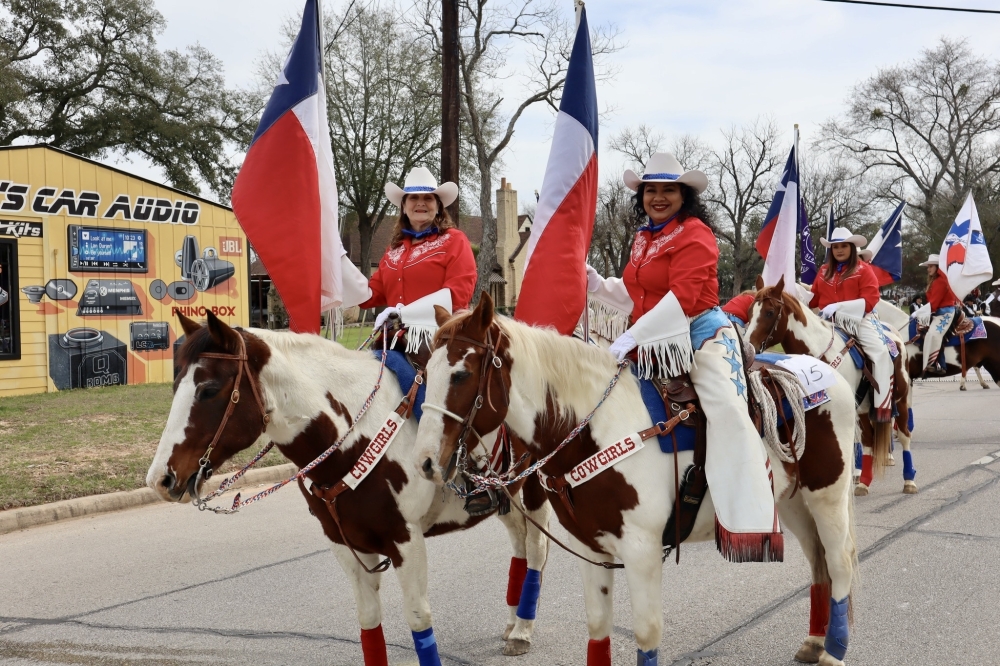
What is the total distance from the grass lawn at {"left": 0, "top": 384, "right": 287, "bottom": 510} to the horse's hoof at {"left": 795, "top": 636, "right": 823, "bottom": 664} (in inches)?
270

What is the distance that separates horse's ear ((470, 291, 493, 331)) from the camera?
3.18 meters

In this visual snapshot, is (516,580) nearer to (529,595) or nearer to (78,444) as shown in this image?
(529,595)

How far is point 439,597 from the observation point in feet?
17.6

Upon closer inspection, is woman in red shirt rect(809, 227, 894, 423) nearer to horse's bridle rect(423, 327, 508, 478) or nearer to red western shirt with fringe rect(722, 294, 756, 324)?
red western shirt with fringe rect(722, 294, 756, 324)

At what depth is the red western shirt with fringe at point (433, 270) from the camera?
4602 mm

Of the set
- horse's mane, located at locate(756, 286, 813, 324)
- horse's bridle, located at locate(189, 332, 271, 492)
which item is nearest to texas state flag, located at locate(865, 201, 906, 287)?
horse's mane, located at locate(756, 286, 813, 324)

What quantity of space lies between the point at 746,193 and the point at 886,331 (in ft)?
145

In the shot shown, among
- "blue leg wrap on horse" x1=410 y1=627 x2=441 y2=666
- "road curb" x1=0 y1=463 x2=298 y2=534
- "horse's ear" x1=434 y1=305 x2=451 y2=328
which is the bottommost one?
"road curb" x1=0 y1=463 x2=298 y2=534

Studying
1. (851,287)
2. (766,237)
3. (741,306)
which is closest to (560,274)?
(766,237)

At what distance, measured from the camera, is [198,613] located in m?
5.19

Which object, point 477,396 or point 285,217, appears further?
point 285,217

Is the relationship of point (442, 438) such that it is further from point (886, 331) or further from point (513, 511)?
point (886, 331)

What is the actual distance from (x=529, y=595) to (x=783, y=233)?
13.1ft

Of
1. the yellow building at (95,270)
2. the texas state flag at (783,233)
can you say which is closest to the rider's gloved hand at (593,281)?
the texas state flag at (783,233)
